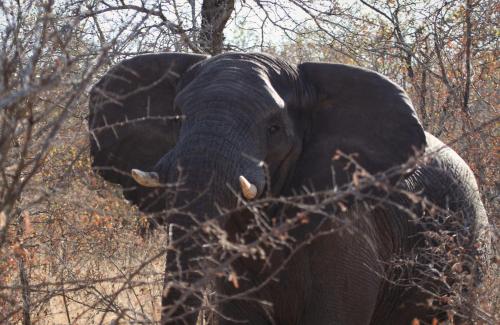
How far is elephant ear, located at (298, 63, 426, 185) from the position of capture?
550 centimetres

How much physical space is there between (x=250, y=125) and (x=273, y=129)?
0.22 m

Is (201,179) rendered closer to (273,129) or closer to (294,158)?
(273,129)

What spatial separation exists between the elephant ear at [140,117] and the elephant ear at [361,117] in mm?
728

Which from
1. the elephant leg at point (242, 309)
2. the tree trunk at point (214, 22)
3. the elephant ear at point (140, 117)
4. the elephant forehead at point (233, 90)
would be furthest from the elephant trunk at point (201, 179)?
the tree trunk at point (214, 22)

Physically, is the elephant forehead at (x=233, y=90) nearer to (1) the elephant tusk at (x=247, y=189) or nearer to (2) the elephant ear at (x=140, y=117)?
(2) the elephant ear at (x=140, y=117)

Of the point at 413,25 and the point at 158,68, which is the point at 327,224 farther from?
the point at 413,25

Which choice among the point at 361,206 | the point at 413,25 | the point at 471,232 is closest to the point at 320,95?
the point at 361,206

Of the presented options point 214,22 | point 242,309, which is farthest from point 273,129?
point 214,22

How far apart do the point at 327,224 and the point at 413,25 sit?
18.6 ft

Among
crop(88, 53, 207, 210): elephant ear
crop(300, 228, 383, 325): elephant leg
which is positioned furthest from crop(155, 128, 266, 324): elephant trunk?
crop(88, 53, 207, 210): elephant ear

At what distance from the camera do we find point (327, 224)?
17.5 feet

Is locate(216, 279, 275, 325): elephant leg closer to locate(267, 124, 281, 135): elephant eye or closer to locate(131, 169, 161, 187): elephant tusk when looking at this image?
locate(267, 124, 281, 135): elephant eye

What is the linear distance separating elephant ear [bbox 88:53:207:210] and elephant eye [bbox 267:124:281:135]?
2.17 feet

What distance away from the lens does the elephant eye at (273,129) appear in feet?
17.5
